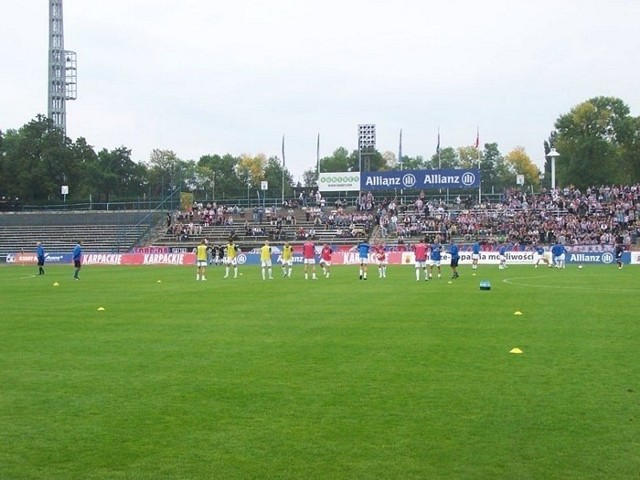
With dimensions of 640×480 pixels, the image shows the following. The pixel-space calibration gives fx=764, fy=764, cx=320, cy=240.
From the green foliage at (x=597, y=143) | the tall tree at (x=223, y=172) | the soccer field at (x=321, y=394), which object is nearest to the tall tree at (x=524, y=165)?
the green foliage at (x=597, y=143)

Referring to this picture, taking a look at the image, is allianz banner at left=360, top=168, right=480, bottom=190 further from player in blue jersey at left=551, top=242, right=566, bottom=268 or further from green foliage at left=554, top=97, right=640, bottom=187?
green foliage at left=554, top=97, right=640, bottom=187

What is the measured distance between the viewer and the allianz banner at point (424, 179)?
70.6 m

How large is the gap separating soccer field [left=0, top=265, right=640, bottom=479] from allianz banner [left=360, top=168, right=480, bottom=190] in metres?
52.0

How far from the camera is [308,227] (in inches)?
2773

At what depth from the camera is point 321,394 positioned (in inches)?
382

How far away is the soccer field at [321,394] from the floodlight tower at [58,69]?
11075 cm

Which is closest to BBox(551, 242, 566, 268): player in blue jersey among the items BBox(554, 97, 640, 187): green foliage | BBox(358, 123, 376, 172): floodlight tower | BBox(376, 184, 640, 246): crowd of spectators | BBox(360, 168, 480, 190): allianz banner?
BBox(376, 184, 640, 246): crowd of spectators

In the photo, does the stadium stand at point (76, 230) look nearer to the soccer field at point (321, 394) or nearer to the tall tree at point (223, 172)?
the tall tree at point (223, 172)

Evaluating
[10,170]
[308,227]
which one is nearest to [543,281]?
[308,227]

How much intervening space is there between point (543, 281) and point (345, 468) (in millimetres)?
27705

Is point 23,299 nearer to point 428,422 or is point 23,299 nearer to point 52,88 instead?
point 428,422

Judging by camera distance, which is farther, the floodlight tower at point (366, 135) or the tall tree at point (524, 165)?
the tall tree at point (524, 165)

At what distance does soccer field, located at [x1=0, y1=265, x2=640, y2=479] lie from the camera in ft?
23.1

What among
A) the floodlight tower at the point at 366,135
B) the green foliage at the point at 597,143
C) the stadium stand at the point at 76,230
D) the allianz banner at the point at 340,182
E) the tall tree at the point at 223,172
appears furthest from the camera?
the tall tree at the point at 223,172
